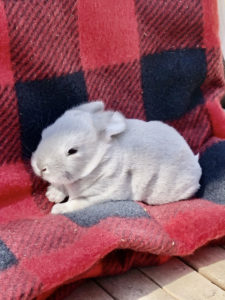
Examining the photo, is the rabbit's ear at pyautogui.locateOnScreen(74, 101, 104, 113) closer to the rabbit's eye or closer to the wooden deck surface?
the rabbit's eye

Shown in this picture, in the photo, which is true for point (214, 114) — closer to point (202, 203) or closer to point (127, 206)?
point (202, 203)

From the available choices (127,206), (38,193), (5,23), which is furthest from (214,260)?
(5,23)

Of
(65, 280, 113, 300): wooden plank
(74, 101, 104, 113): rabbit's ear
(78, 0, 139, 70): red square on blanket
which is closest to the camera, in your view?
(65, 280, 113, 300): wooden plank

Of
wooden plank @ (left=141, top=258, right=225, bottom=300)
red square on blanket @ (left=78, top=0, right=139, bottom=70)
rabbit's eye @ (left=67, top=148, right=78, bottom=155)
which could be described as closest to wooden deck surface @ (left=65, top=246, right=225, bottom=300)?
wooden plank @ (left=141, top=258, right=225, bottom=300)

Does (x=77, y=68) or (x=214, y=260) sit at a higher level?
(x=77, y=68)

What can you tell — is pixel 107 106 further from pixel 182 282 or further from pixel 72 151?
pixel 182 282

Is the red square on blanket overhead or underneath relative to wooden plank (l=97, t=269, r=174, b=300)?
overhead

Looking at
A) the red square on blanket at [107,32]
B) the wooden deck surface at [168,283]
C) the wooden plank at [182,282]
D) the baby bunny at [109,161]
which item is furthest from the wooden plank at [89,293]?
the red square on blanket at [107,32]
